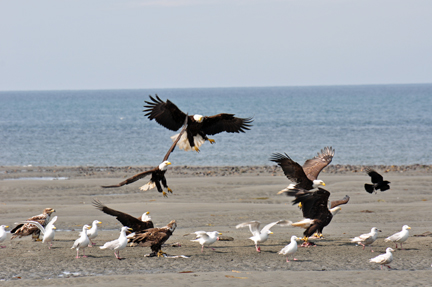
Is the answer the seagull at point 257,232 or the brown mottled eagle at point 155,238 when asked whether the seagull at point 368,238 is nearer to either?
the seagull at point 257,232

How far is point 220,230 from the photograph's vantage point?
1238 cm

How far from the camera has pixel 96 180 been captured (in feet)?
68.0

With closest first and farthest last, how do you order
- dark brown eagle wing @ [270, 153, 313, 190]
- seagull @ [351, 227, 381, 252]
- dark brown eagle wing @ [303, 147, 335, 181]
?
seagull @ [351, 227, 381, 252], dark brown eagle wing @ [270, 153, 313, 190], dark brown eagle wing @ [303, 147, 335, 181]

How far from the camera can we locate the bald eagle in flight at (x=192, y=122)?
39.7 ft

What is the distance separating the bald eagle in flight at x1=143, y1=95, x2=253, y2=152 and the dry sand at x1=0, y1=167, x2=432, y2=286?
81.3 inches

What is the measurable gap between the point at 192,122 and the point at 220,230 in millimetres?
2576

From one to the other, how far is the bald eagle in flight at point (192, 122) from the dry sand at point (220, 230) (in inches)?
81.3

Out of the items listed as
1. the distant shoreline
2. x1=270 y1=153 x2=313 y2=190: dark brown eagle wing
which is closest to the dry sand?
the distant shoreline

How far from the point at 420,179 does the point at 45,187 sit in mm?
13507

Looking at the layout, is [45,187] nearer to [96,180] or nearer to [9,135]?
[96,180]

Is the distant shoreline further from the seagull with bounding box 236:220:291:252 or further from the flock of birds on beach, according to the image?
the seagull with bounding box 236:220:291:252

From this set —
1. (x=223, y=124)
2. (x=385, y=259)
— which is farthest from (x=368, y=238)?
(x=223, y=124)

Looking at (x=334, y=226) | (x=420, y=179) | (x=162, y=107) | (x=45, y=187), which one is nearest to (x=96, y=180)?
(x=45, y=187)

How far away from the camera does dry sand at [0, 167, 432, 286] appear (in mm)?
8555
